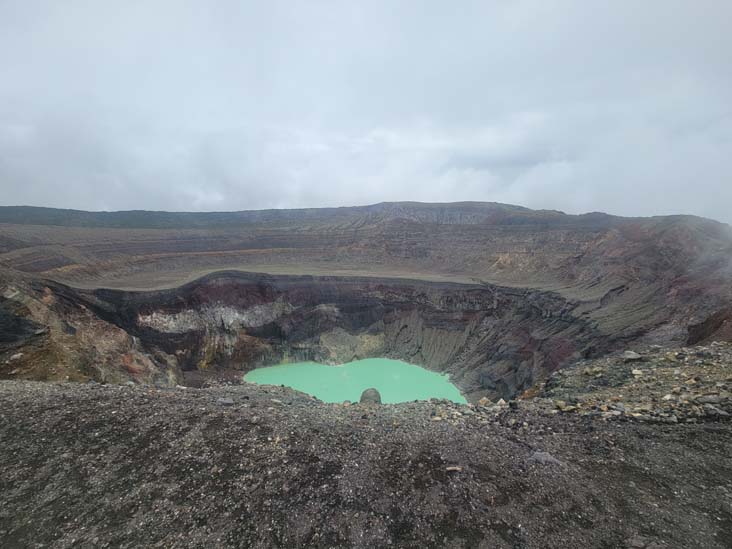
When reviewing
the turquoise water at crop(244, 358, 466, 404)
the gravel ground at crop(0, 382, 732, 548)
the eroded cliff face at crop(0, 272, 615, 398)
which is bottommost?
the turquoise water at crop(244, 358, 466, 404)

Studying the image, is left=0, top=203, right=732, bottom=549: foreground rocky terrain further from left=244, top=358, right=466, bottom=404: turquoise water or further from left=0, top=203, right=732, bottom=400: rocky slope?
left=244, top=358, right=466, bottom=404: turquoise water

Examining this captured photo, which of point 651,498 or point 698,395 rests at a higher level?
point 698,395

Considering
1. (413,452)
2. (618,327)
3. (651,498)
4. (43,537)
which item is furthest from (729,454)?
(618,327)

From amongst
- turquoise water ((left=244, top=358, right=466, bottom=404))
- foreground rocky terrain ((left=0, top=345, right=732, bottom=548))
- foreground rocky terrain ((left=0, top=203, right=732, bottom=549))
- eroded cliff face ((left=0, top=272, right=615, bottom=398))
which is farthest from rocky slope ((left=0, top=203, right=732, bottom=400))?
foreground rocky terrain ((left=0, top=345, right=732, bottom=548))

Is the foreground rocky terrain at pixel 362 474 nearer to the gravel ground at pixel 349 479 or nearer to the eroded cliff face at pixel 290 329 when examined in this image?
the gravel ground at pixel 349 479

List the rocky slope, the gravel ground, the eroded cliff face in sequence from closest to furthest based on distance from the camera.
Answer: the gravel ground < the eroded cliff face < the rocky slope

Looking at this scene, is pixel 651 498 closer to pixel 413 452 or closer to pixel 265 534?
pixel 413 452

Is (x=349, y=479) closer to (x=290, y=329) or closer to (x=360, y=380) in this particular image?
(x=360, y=380)
